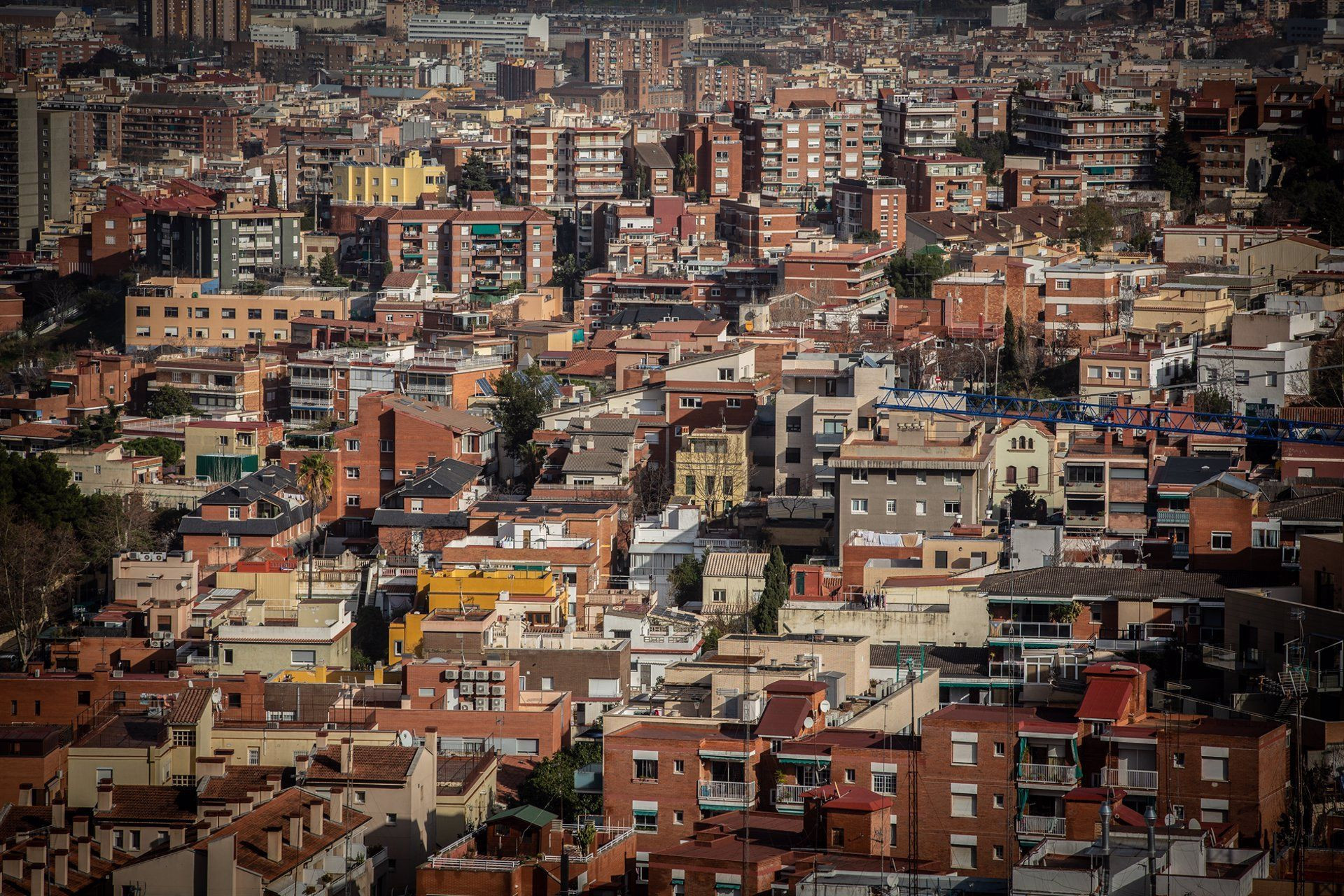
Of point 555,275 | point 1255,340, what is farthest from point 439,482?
point 555,275

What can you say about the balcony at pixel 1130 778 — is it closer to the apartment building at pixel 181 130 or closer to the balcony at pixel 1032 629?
Result: the balcony at pixel 1032 629

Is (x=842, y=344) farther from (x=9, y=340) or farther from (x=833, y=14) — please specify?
(x=833, y=14)

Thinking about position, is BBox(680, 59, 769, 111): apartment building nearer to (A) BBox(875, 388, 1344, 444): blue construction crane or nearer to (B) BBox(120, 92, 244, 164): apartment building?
(B) BBox(120, 92, 244, 164): apartment building

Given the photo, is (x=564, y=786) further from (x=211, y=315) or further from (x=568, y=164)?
(x=568, y=164)

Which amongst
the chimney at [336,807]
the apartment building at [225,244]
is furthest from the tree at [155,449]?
the chimney at [336,807]

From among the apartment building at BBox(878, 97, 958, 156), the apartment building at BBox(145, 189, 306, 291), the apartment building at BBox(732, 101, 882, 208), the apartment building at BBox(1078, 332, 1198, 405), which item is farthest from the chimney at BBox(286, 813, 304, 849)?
the apartment building at BBox(878, 97, 958, 156)

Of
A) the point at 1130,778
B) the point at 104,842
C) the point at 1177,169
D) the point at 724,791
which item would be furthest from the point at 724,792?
the point at 1177,169
